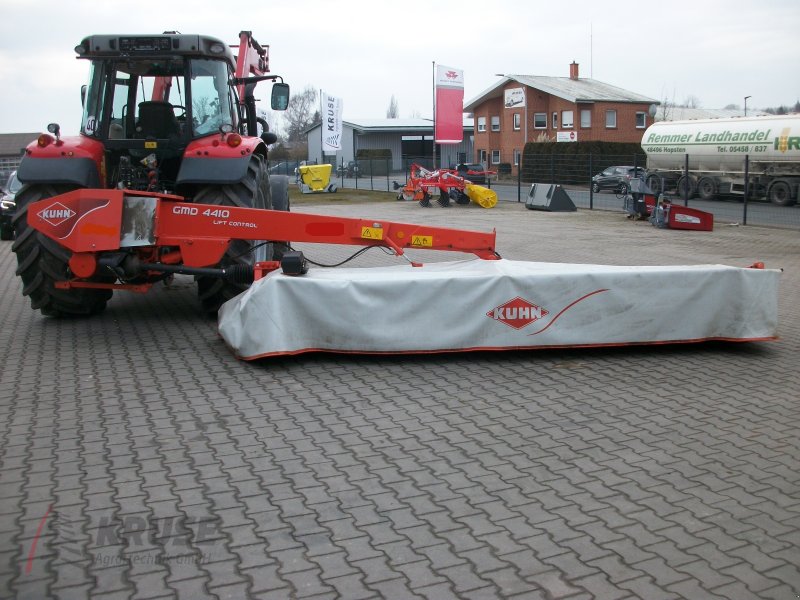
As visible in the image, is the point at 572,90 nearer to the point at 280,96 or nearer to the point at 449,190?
the point at 449,190

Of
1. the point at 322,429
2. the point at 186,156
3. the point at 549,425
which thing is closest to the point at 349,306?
the point at 322,429

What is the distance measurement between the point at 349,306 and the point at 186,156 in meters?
2.81

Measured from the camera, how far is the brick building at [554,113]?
50.5 meters

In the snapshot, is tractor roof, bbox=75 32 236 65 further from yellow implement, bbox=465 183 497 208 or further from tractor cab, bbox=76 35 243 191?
yellow implement, bbox=465 183 497 208

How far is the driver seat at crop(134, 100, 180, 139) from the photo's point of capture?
29.2ft

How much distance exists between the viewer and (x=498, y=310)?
6832 millimetres

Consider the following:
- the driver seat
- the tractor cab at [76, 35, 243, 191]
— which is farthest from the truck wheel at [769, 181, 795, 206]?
the driver seat

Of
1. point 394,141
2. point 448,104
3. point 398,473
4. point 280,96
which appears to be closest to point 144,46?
point 280,96

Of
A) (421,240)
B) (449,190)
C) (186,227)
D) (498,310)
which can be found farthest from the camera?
(449,190)

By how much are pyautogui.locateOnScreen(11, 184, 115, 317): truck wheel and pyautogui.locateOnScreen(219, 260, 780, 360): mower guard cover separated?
2.13m

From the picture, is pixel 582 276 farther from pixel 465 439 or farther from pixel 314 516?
pixel 314 516

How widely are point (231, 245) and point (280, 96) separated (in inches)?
151

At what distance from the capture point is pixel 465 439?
5.17 metres

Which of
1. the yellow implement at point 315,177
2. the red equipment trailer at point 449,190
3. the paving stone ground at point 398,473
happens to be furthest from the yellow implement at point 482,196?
the paving stone ground at point 398,473
